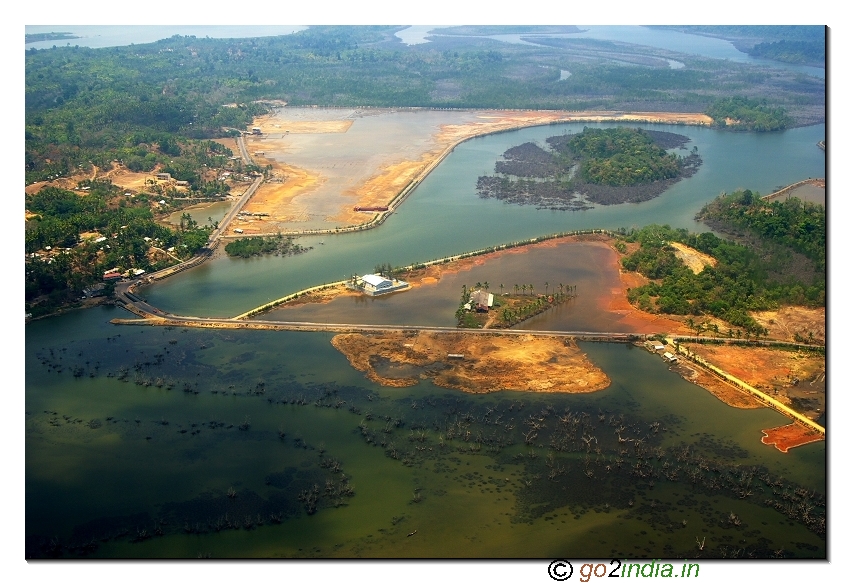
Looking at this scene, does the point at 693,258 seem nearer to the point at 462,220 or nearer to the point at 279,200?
the point at 462,220

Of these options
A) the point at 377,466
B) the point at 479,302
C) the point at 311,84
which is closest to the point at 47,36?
the point at 311,84

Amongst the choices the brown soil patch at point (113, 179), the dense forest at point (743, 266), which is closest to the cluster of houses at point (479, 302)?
the dense forest at point (743, 266)

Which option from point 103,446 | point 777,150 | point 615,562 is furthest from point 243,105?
point 615,562

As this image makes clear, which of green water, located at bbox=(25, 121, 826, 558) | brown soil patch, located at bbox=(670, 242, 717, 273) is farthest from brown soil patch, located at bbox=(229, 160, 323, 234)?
brown soil patch, located at bbox=(670, 242, 717, 273)

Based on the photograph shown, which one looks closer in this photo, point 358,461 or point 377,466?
point 377,466

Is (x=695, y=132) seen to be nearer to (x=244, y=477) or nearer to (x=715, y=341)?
(x=715, y=341)

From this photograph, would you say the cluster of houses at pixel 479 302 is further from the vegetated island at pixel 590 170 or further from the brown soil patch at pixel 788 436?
the vegetated island at pixel 590 170

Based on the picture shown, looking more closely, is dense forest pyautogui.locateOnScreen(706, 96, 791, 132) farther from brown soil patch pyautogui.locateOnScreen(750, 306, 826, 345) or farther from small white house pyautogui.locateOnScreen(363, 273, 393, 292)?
small white house pyautogui.locateOnScreen(363, 273, 393, 292)
